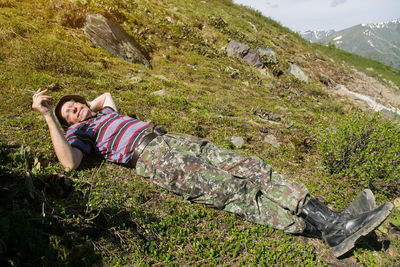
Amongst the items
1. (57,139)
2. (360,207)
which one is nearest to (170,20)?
(57,139)

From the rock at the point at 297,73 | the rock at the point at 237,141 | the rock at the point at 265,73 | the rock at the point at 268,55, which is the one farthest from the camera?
the rock at the point at 297,73

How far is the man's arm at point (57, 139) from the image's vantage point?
11.1 feet

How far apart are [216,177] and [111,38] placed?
347 inches

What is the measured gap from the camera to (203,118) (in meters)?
6.84

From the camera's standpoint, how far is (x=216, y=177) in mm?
3514

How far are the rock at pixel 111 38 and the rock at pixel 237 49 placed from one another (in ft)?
25.2

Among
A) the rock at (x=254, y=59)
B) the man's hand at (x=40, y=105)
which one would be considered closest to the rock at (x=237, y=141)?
the man's hand at (x=40, y=105)

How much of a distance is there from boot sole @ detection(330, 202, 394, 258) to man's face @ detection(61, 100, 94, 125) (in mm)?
5153

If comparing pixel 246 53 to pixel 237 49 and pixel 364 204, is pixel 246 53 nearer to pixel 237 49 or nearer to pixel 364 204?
pixel 237 49

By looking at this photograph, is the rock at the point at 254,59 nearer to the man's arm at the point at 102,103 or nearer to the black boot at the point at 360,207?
the man's arm at the point at 102,103

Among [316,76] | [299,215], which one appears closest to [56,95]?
[299,215]

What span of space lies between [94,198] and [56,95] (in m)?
3.92

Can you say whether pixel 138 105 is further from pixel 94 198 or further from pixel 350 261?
pixel 350 261

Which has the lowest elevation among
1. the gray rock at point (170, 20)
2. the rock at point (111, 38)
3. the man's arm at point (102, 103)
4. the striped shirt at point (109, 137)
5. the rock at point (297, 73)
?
the striped shirt at point (109, 137)
